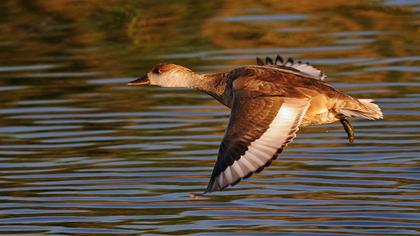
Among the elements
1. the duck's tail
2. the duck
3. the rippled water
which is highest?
the duck

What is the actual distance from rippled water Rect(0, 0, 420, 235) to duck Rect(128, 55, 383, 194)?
31.1 inches

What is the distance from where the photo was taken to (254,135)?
31.8 feet

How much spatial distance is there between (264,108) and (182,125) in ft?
13.4

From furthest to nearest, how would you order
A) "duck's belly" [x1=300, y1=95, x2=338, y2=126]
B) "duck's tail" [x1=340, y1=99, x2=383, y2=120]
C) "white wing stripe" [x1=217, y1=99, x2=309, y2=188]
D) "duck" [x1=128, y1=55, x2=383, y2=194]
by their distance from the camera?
1. "duck's tail" [x1=340, y1=99, x2=383, y2=120]
2. "duck's belly" [x1=300, y1=95, x2=338, y2=126]
3. "duck" [x1=128, y1=55, x2=383, y2=194]
4. "white wing stripe" [x1=217, y1=99, x2=309, y2=188]

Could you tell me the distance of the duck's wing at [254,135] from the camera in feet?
30.6

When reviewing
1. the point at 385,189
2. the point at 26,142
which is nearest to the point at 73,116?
the point at 26,142

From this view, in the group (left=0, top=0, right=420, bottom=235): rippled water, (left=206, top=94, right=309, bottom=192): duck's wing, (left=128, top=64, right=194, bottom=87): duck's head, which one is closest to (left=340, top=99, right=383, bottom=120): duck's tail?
(left=206, top=94, right=309, bottom=192): duck's wing

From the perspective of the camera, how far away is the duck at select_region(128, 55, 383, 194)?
943 centimetres

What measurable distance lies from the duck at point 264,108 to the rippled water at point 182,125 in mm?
790

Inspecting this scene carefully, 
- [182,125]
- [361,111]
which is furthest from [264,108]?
[182,125]

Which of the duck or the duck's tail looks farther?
the duck's tail

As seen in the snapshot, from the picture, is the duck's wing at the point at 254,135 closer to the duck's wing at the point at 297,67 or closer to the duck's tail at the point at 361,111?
the duck's tail at the point at 361,111

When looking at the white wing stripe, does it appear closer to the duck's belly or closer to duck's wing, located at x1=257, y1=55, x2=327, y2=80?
the duck's belly

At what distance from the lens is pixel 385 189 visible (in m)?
11.4
